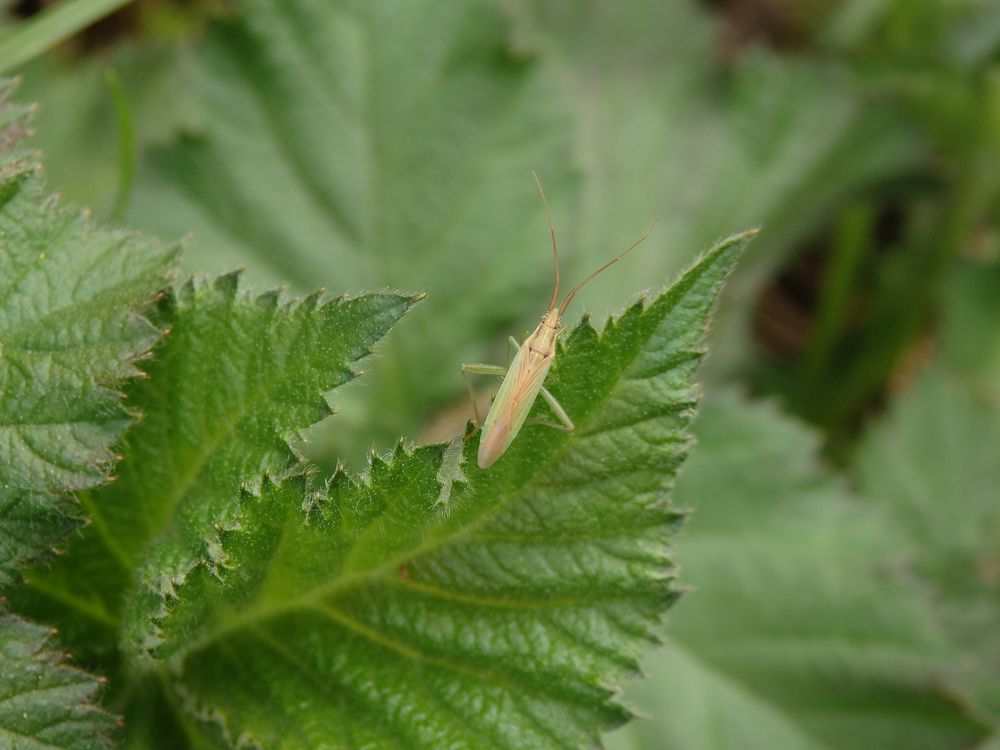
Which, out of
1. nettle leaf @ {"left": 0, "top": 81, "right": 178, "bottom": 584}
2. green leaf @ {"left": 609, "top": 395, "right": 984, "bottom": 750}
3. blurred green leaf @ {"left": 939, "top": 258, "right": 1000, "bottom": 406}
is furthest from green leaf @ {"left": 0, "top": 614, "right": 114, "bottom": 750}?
blurred green leaf @ {"left": 939, "top": 258, "right": 1000, "bottom": 406}

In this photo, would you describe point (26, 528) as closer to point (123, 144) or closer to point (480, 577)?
point (480, 577)

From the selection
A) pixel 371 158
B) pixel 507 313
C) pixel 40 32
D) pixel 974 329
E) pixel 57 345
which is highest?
pixel 974 329

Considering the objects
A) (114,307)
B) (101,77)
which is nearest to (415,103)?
(101,77)

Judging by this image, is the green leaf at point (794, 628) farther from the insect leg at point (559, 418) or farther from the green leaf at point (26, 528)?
the green leaf at point (26, 528)

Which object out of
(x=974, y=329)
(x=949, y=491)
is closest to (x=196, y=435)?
(x=949, y=491)

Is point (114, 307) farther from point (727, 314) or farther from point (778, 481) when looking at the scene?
point (727, 314)
